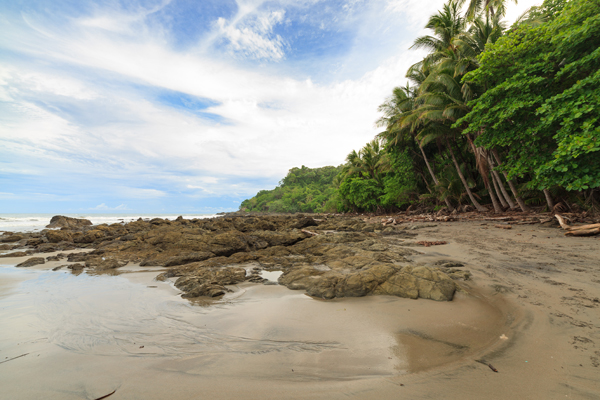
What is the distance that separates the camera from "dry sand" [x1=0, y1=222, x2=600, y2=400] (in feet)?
5.42

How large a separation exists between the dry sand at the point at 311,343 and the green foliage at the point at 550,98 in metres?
5.56

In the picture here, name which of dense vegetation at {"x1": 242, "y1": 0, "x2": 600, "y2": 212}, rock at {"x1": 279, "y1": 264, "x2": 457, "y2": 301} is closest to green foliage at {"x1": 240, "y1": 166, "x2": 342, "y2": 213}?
dense vegetation at {"x1": 242, "y1": 0, "x2": 600, "y2": 212}

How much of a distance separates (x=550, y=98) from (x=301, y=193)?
5856cm

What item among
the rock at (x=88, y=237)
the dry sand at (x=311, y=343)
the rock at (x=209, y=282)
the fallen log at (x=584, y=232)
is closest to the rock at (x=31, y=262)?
the dry sand at (x=311, y=343)

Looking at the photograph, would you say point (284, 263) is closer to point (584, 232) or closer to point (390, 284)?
point (390, 284)

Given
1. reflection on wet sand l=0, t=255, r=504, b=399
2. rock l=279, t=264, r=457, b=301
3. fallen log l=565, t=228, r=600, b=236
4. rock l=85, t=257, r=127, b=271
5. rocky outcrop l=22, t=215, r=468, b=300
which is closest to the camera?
reflection on wet sand l=0, t=255, r=504, b=399

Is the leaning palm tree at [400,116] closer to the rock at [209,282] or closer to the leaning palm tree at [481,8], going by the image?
the leaning palm tree at [481,8]

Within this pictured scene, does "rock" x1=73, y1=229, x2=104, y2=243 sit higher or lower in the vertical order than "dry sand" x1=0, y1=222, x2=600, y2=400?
higher

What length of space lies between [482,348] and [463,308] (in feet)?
2.95

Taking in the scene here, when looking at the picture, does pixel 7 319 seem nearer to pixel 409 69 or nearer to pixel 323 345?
pixel 323 345

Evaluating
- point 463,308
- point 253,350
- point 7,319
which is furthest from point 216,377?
point 7,319

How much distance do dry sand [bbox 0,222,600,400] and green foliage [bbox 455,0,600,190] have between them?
5.56m

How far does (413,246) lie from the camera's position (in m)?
7.38

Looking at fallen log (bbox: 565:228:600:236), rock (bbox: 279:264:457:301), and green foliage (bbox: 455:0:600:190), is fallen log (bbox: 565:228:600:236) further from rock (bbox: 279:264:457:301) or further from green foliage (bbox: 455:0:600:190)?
rock (bbox: 279:264:457:301)
